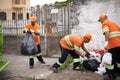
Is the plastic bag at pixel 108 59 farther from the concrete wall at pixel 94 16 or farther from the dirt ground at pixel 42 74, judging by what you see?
the concrete wall at pixel 94 16

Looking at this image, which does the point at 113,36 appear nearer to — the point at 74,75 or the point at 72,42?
the point at 72,42

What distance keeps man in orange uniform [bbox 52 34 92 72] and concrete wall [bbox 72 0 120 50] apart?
2741 millimetres

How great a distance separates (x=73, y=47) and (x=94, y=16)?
130 inches

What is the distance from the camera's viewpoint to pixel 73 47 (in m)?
10.6

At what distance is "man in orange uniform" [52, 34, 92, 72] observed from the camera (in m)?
10.3

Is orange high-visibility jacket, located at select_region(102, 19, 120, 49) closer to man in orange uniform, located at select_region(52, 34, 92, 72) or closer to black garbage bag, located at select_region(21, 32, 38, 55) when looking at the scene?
man in orange uniform, located at select_region(52, 34, 92, 72)

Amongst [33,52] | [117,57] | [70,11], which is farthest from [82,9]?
[117,57]

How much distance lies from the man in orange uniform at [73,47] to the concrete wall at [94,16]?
8.99ft

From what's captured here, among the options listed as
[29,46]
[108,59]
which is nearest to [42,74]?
[29,46]

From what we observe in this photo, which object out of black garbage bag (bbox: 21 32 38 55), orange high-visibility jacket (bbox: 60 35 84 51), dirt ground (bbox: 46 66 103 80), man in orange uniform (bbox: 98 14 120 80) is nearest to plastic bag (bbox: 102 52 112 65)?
man in orange uniform (bbox: 98 14 120 80)

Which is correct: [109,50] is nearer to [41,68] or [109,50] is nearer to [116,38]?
[116,38]

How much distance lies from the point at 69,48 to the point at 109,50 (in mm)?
1354

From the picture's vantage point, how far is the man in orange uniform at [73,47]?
10337mm

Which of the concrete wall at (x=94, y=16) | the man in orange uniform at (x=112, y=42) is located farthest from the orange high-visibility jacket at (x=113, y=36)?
the concrete wall at (x=94, y=16)
